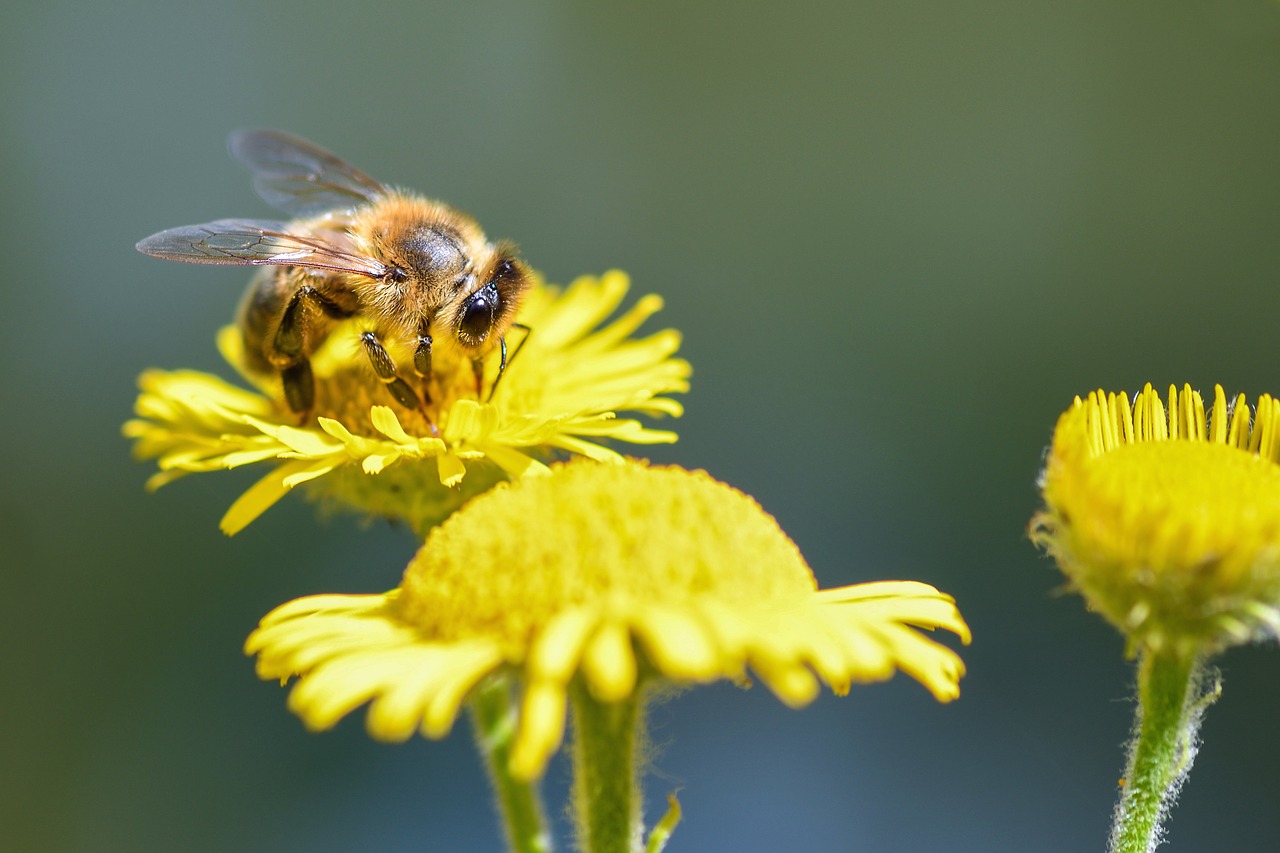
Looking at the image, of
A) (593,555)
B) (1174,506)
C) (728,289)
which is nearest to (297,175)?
(593,555)

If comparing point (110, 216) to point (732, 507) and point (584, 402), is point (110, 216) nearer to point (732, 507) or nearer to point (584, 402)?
point (584, 402)

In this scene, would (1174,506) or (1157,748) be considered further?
(1157,748)

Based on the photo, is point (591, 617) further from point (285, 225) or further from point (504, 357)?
point (285, 225)

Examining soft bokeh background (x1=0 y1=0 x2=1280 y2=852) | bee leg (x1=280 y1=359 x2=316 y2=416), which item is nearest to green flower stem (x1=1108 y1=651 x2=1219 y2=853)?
bee leg (x1=280 y1=359 x2=316 y2=416)

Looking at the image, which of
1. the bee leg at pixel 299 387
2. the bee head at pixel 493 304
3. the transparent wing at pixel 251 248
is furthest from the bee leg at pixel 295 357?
the bee head at pixel 493 304

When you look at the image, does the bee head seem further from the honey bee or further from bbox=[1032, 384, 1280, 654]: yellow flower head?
bbox=[1032, 384, 1280, 654]: yellow flower head

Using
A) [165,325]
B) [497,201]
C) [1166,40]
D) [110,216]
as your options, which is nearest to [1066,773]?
[1166,40]

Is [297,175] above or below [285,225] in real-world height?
above
